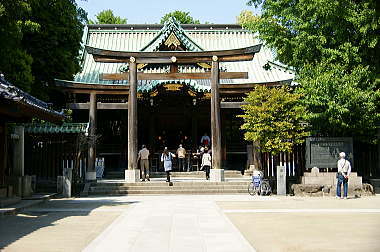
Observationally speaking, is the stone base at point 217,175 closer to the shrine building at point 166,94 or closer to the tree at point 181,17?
the shrine building at point 166,94

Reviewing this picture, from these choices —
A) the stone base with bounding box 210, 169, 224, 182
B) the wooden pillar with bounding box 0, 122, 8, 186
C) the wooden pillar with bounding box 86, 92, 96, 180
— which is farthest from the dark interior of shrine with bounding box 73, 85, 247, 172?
the wooden pillar with bounding box 0, 122, 8, 186

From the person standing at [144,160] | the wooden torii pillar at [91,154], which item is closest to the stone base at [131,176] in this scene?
the person standing at [144,160]

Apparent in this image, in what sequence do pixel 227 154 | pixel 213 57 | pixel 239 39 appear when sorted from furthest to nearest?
pixel 239 39 < pixel 227 154 < pixel 213 57

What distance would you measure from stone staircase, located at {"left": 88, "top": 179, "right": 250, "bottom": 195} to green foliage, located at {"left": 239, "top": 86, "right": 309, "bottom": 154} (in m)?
2.32

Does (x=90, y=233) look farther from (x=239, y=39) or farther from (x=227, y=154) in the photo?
(x=239, y=39)

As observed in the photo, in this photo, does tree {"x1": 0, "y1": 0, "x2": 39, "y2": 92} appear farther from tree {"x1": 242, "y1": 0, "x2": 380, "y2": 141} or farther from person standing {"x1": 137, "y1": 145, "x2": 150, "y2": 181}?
tree {"x1": 242, "y1": 0, "x2": 380, "y2": 141}

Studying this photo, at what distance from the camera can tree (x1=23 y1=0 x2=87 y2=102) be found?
2102 cm

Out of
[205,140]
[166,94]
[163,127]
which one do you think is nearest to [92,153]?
[166,94]

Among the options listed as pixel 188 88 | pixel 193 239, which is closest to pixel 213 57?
pixel 188 88

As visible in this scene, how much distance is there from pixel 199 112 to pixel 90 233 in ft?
66.1

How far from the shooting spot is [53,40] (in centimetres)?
2138

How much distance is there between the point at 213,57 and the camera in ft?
69.5

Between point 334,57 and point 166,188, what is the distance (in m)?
9.11

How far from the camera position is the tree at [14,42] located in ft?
52.3
